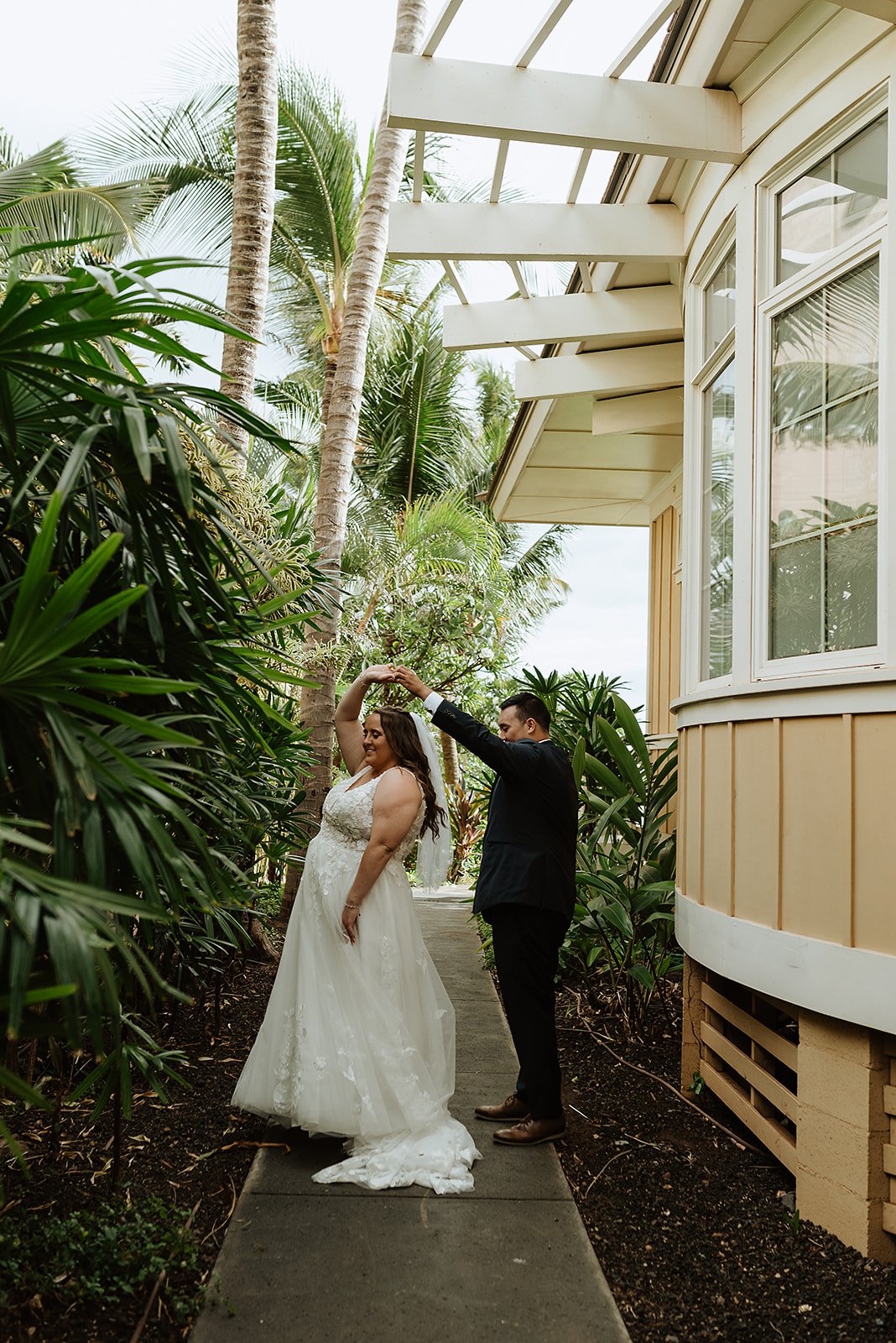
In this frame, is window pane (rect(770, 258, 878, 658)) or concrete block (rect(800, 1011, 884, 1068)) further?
window pane (rect(770, 258, 878, 658))

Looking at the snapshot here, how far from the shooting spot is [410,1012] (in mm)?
4355

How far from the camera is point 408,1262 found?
320 centimetres

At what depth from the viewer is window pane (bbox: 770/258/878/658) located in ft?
11.7

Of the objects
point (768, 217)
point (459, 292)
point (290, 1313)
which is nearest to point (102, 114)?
point (459, 292)

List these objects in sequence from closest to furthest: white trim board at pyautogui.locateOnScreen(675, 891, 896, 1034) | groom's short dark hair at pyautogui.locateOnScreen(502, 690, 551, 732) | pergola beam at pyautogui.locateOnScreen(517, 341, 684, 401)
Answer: white trim board at pyautogui.locateOnScreen(675, 891, 896, 1034)
groom's short dark hair at pyautogui.locateOnScreen(502, 690, 551, 732)
pergola beam at pyautogui.locateOnScreen(517, 341, 684, 401)

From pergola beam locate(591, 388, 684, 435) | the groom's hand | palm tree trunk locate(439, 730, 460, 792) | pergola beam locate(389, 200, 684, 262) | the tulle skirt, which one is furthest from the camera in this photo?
palm tree trunk locate(439, 730, 460, 792)

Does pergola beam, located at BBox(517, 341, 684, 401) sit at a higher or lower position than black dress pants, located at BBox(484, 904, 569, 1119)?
higher

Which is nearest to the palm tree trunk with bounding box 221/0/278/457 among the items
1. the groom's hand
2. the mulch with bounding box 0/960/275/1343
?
the groom's hand

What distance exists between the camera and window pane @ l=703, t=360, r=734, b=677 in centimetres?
469

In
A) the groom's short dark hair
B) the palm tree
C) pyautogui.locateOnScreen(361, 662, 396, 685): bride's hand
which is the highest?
the palm tree

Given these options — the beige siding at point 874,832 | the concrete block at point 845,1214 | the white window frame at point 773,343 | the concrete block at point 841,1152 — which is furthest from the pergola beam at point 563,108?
the concrete block at point 845,1214

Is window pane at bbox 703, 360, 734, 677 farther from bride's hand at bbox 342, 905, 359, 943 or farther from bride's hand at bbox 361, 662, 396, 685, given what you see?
bride's hand at bbox 342, 905, 359, 943

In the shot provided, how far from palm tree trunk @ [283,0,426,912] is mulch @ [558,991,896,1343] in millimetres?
3860

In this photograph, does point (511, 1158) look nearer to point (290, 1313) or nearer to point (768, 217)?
point (290, 1313)
